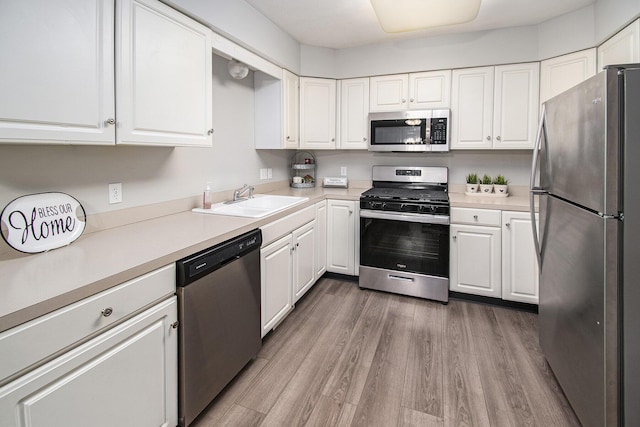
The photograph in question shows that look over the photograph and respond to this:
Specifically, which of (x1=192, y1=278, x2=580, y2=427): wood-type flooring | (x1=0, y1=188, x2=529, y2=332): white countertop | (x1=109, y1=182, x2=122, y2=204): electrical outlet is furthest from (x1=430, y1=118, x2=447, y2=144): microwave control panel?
(x1=109, y1=182, x2=122, y2=204): electrical outlet

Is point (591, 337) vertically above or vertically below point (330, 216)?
below

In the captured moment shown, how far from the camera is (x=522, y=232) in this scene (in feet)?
8.66

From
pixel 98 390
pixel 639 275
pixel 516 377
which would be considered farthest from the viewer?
pixel 516 377

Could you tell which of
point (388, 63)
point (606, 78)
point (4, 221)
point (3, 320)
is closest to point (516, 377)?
point (606, 78)

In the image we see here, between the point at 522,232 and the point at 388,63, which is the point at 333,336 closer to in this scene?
the point at 522,232

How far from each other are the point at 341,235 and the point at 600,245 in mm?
2185

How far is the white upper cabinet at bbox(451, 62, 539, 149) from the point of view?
9.43 feet

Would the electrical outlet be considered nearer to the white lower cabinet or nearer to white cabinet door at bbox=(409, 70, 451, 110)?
the white lower cabinet

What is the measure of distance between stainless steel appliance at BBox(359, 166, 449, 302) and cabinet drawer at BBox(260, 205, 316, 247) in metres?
A: 0.55

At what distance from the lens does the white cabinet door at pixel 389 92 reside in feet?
10.7

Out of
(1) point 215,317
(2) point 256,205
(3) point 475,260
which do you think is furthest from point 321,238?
(1) point 215,317

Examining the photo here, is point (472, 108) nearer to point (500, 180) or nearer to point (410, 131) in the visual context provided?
point (410, 131)

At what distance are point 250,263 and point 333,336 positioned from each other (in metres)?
0.92

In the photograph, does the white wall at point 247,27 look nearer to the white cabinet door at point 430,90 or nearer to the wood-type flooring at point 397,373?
the white cabinet door at point 430,90
